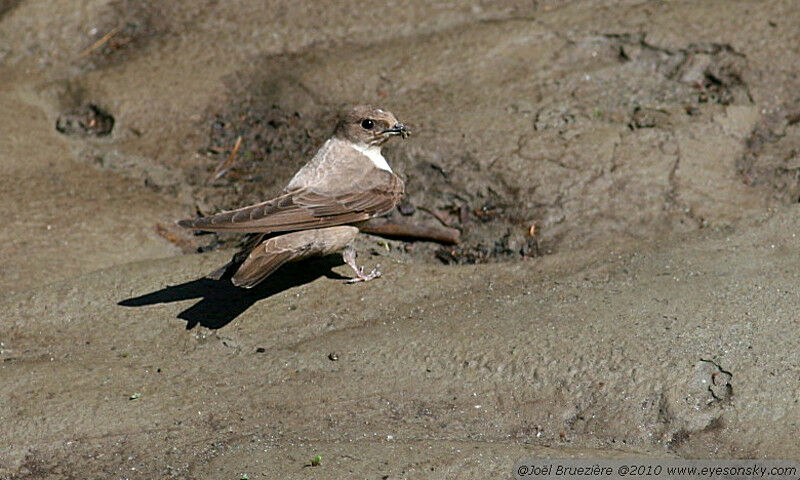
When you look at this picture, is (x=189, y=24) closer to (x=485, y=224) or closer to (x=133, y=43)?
(x=133, y=43)

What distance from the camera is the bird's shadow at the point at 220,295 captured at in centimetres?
549

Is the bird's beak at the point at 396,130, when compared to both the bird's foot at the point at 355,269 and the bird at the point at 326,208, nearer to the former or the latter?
the bird at the point at 326,208

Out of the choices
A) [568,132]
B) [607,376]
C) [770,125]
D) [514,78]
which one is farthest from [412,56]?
[607,376]

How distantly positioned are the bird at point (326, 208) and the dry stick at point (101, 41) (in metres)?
3.16

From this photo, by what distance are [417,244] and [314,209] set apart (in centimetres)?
99

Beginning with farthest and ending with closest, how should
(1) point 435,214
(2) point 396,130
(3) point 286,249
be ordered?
1. (1) point 435,214
2. (2) point 396,130
3. (3) point 286,249

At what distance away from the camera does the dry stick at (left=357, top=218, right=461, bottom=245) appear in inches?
256

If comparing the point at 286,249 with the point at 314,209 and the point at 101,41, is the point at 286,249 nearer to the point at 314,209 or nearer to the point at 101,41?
the point at 314,209

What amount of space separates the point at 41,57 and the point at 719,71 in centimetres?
555

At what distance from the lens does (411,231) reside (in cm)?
656

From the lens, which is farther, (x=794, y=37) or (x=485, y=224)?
(x=794, y=37)

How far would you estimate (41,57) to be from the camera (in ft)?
27.6

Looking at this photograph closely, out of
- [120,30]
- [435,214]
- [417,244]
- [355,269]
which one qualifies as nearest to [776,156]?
[435,214]

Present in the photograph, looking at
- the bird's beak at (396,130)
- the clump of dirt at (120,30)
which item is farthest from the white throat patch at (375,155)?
the clump of dirt at (120,30)
